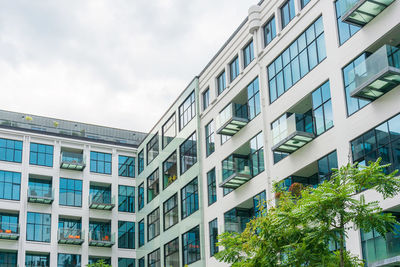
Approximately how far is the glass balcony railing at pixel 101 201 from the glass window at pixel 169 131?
9257 millimetres

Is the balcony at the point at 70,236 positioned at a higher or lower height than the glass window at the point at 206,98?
lower

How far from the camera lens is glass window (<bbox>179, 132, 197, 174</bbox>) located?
165ft

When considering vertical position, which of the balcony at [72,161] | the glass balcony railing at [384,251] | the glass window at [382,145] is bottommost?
the glass balcony railing at [384,251]

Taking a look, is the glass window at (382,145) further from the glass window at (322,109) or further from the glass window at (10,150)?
the glass window at (10,150)

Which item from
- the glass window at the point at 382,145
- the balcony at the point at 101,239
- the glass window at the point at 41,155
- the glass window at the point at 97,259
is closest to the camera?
the glass window at the point at 382,145

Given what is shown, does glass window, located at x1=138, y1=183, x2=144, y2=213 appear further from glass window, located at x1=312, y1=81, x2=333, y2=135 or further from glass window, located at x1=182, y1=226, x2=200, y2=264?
glass window, located at x1=312, y1=81, x2=333, y2=135

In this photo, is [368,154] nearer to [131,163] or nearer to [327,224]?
[327,224]

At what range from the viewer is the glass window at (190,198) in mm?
49125

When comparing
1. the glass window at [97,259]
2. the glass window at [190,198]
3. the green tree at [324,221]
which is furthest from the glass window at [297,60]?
the glass window at [97,259]

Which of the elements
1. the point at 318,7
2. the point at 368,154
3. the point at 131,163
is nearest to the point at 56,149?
the point at 131,163

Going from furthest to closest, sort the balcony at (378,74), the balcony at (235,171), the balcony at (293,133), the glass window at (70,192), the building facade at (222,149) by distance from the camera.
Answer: the glass window at (70,192) → the balcony at (235,171) → the balcony at (293,133) → the building facade at (222,149) → the balcony at (378,74)

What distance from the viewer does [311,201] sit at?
22.3m

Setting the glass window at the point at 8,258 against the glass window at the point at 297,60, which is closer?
the glass window at the point at 297,60

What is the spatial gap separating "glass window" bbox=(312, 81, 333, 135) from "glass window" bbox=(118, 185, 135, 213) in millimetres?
32184
